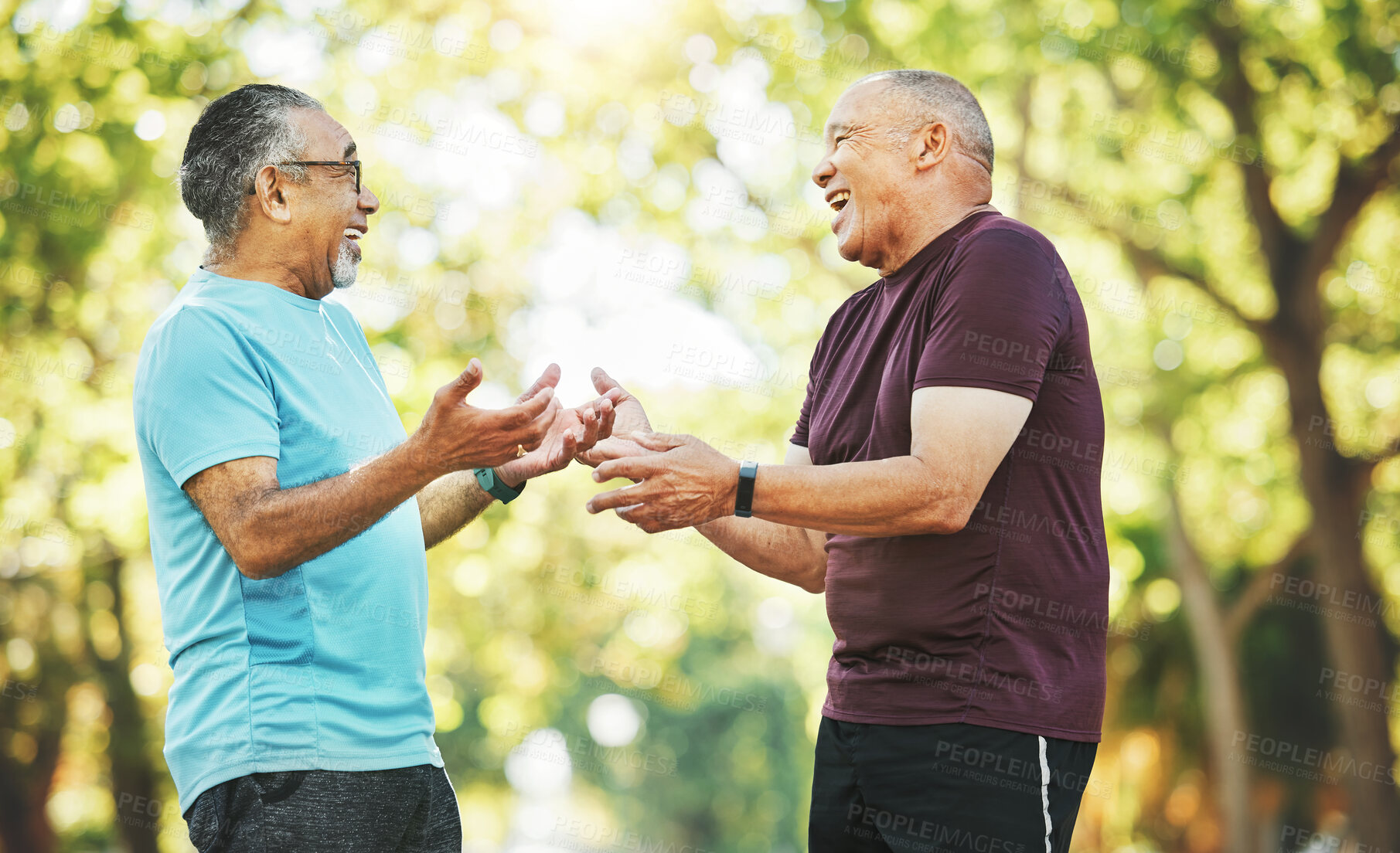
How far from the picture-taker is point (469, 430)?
2297 millimetres

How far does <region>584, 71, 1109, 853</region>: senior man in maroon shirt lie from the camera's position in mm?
2365

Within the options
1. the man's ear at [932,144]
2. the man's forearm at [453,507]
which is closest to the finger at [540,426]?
the man's forearm at [453,507]

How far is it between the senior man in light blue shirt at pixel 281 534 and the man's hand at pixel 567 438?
0.06ft

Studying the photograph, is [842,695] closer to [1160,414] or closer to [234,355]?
[234,355]

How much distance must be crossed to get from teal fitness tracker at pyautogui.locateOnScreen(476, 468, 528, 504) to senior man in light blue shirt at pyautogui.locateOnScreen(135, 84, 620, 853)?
0.33 meters

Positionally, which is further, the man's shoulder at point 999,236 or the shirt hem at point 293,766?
the man's shoulder at point 999,236

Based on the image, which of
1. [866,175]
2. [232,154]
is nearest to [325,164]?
[232,154]

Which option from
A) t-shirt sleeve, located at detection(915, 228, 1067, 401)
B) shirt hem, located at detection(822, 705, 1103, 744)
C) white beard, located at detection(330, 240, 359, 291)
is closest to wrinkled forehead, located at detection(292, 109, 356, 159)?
white beard, located at detection(330, 240, 359, 291)

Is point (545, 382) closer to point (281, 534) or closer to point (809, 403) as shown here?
point (281, 534)

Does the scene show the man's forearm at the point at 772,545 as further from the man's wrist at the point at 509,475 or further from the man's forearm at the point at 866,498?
the man's forearm at the point at 866,498

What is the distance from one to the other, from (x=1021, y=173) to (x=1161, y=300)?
2225mm

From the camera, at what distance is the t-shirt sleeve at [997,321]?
2.38 metres

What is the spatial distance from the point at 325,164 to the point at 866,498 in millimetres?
1681

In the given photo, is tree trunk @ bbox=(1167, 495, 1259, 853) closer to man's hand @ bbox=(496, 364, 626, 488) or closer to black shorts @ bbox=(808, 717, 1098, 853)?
black shorts @ bbox=(808, 717, 1098, 853)
